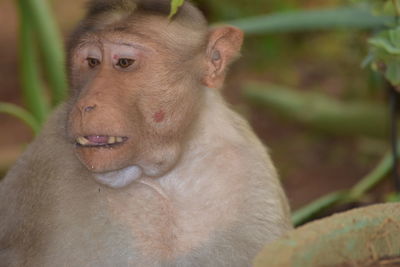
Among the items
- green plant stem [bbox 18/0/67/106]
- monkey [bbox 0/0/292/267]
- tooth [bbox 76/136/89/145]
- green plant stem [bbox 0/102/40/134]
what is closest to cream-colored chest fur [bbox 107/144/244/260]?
monkey [bbox 0/0/292/267]

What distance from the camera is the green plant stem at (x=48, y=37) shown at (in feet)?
16.0

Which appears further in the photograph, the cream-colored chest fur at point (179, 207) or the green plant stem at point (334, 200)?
the green plant stem at point (334, 200)

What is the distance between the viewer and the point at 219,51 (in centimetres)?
302

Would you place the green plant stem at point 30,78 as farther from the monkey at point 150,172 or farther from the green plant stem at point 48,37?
the monkey at point 150,172

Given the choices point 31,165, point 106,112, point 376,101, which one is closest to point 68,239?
point 31,165

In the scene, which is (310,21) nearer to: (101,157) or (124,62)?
(124,62)

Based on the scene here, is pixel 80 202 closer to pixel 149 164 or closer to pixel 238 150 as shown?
pixel 149 164

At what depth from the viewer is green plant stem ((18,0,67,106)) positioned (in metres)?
4.87

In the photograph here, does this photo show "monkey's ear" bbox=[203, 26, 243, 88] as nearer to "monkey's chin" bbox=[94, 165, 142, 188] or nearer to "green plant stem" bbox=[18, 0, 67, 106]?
"monkey's chin" bbox=[94, 165, 142, 188]

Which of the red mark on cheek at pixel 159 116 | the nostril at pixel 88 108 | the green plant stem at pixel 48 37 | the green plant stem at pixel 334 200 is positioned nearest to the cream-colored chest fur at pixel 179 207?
the red mark on cheek at pixel 159 116

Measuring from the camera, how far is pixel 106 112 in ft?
8.36

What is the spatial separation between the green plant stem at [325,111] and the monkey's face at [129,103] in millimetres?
3794

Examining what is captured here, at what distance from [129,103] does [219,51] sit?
513 mm

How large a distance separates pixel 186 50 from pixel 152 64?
0.57 ft
